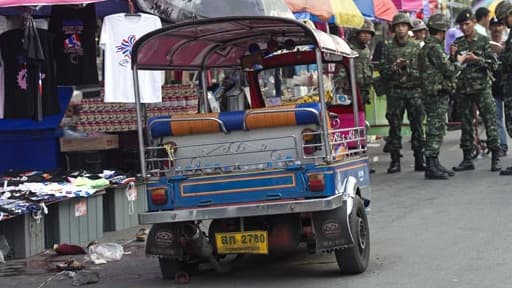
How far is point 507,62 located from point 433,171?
1879mm

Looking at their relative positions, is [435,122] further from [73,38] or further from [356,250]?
[356,250]

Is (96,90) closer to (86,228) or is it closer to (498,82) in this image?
(86,228)

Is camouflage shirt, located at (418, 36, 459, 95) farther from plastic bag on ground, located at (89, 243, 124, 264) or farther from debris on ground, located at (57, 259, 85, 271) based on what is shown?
debris on ground, located at (57, 259, 85, 271)

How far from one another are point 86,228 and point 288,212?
152 inches

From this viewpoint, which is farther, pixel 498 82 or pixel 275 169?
pixel 498 82

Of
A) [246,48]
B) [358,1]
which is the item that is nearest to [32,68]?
[246,48]

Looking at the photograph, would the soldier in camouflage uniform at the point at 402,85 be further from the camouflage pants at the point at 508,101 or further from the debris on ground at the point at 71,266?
the debris on ground at the point at 71,266

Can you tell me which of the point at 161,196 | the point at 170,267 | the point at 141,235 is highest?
the point at 161,196

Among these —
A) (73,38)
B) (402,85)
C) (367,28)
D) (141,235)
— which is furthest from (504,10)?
(141,235)

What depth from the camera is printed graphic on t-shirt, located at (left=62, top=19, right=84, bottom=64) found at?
1061cm

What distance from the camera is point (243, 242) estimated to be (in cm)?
704

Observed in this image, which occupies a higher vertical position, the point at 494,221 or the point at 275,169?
the point at 275,169

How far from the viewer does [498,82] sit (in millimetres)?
15234

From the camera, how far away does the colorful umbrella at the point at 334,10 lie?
1244 centimetres
